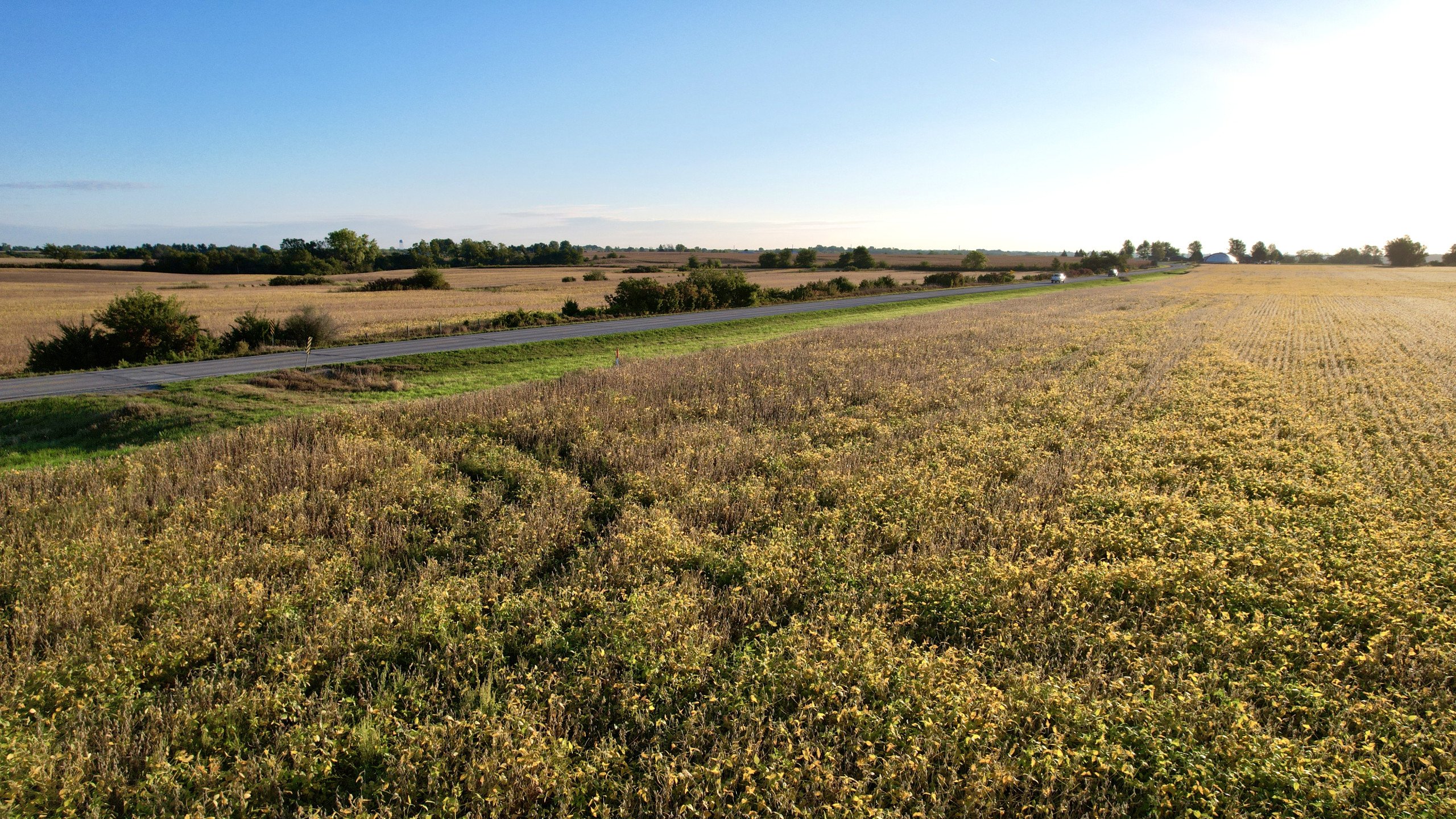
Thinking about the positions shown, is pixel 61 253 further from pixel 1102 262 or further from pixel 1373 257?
pixel 1373 257

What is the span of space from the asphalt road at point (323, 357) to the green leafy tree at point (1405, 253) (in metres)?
184

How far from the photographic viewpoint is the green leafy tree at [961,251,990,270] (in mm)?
122312

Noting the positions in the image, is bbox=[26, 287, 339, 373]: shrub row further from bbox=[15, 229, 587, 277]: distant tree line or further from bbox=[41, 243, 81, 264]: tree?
bbox=[41, 243, 81, 264]: tree

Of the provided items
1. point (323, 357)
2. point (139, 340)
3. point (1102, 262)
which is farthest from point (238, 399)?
point (1102, 262)

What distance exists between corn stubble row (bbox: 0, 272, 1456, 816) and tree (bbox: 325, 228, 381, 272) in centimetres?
12630

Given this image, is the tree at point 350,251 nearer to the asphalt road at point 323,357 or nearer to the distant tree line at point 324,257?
the distant tree line at point 324,257

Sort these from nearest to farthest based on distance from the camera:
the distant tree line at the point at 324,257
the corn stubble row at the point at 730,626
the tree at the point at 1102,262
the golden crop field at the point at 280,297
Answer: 1. the corn stubble row at the point at 730,626
2. the golden crop field at the point at 280,297
3. the distant tree line at the point at 324,257
4. the tree at the point at 1102,262

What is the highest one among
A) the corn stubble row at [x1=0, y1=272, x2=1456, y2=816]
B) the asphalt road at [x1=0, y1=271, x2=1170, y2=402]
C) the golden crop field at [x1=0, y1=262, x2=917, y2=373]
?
the golden crop field at [x1=0, y1=262, x2=917, y2=373]

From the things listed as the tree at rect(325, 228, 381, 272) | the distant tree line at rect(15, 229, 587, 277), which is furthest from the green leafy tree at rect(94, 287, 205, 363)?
the tree at rect(325, 228, 381, 272)

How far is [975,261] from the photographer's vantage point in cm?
12488

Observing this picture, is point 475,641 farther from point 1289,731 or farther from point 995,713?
point 1289,731

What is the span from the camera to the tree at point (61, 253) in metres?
105

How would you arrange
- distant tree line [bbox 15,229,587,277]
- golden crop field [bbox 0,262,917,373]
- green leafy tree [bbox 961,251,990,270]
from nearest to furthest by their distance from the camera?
golden crop field [bbox 0,262,917,373], distant tree line [bbox 15,229,587,277], green leafy tree [bbox 961,251,990,270]

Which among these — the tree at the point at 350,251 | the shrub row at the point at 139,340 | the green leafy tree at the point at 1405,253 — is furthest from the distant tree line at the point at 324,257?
the green leafy tree at the point at 1405,253
